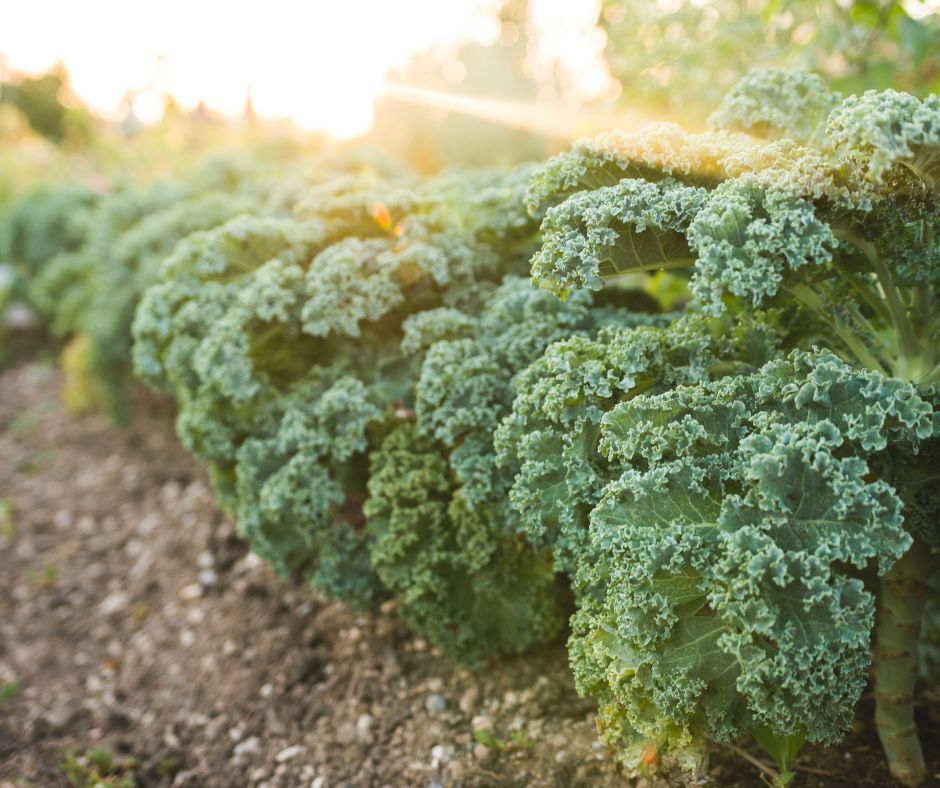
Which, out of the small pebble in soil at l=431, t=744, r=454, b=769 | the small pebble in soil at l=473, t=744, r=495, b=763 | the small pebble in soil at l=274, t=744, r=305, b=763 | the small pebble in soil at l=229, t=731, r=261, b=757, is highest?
the small pebble in soil at l=473, t=744, r=495, b=763

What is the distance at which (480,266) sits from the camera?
3.38 m

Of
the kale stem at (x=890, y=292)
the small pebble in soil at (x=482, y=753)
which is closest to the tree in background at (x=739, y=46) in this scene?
the kale stem at (x=890, y=292)

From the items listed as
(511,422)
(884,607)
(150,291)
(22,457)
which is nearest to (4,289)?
(22,457)

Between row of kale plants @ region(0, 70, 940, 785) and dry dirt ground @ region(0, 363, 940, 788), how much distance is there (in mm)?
228

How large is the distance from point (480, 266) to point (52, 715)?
111 inches

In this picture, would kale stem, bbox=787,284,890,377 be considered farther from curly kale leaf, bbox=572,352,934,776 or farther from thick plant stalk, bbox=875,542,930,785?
thick plant stalk, bbox=875,542,930,785

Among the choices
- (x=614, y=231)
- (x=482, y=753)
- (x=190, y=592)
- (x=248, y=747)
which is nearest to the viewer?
(x=614, y=231)

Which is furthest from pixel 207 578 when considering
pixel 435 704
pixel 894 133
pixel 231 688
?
pixel 894 133

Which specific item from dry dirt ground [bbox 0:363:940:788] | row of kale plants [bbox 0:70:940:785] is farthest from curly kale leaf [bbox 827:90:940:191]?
dry dirt ground [bbox 0:363:940:788]

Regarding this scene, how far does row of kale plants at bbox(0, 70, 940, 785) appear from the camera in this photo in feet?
5.79

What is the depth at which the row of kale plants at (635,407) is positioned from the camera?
5.79 feet

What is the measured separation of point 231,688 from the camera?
10.9 ft

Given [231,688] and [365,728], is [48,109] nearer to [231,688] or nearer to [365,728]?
[231,688]

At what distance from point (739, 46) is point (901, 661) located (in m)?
3.48
